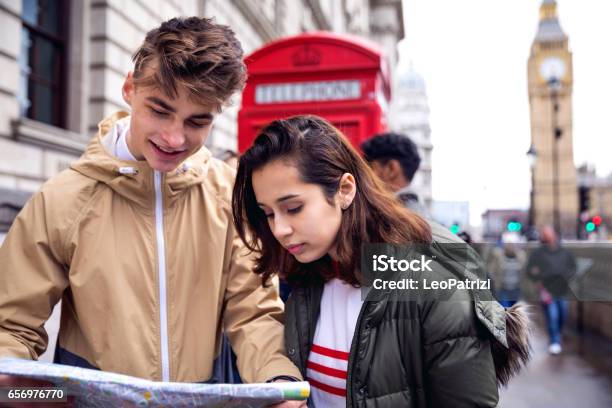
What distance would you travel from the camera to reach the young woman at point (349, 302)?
4.35ft

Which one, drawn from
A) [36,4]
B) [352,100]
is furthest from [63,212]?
[36,4]

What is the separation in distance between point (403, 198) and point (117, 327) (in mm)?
1774

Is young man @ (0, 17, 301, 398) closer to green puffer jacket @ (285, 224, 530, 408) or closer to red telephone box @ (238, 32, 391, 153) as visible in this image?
green puffer jacket @ (285, 224, 530, 408)

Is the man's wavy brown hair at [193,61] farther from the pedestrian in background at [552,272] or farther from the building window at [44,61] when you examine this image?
the building window at [44,61]

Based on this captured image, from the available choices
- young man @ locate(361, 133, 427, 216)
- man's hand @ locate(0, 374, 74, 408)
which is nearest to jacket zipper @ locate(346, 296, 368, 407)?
man's hand @ locate(0, 374, 74, 408)

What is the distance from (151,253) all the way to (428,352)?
85 cm

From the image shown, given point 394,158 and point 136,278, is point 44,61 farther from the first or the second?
point 136,278

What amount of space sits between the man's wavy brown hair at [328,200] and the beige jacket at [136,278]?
0.13 metres

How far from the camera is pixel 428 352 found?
1.34 meters

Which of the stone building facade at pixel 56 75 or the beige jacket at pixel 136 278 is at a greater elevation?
the stone building facade at pixel 56 75

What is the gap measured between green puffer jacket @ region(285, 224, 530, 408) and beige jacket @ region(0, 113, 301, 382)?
213 mm

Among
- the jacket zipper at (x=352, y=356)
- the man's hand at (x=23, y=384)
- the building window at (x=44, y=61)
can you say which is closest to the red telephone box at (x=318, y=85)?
the building window at (x=44, y=61)

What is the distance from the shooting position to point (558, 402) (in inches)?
193

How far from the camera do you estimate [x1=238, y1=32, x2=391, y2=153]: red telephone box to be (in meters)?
4.81
